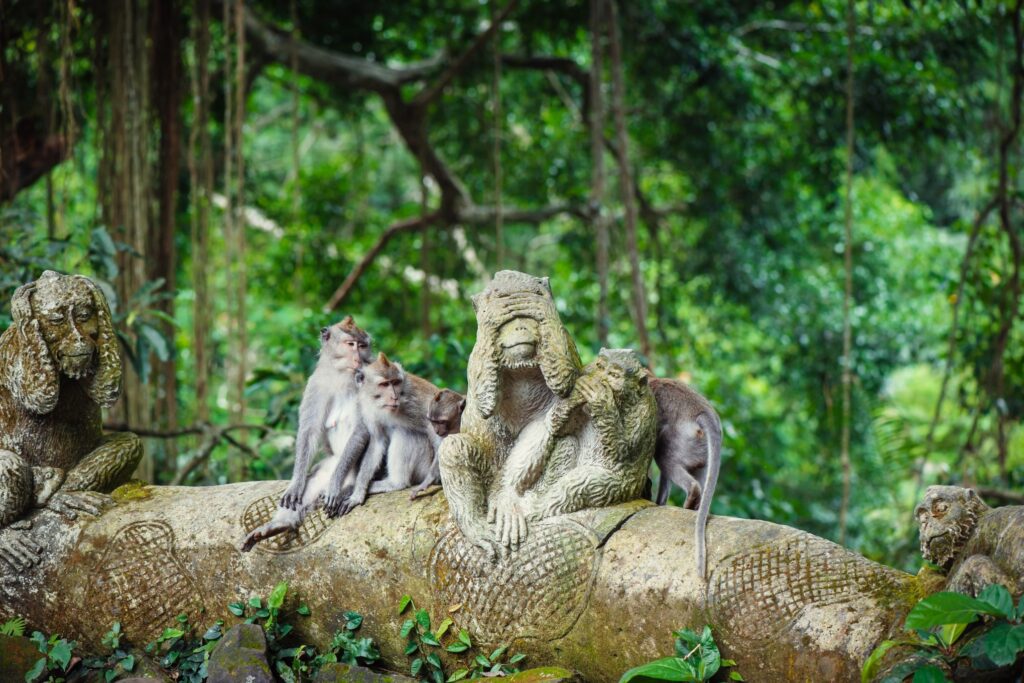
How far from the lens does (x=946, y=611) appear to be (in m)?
2.89

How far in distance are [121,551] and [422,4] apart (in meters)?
A: 7.17

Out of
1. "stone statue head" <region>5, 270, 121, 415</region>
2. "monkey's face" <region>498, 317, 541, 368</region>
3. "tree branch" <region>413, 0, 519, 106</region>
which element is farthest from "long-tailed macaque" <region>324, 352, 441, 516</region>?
"tree branch" <region>413, 0, 519, 106</region>

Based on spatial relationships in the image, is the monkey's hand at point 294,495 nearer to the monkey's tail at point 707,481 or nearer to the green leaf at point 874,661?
the monkey's tail at point 707,481

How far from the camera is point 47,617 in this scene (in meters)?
4.11

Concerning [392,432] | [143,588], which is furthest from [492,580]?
[143,588]

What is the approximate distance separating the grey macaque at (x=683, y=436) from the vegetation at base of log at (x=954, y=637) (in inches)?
40.6

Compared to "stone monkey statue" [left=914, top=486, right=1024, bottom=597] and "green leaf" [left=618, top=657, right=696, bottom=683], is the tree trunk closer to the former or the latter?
"stone monkey statue" [left=914, top=486, right=1024, bottom=597]

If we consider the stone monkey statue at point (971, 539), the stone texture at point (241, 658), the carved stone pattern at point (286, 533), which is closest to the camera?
the stone monkey statue at point (971, 539)

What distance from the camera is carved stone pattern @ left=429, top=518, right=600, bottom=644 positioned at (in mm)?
3617

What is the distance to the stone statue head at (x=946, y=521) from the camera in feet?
10.8

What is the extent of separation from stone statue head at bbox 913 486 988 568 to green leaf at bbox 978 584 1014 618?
1.13 ft

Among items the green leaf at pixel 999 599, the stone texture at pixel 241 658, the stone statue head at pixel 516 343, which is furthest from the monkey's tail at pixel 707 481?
the stone texture at pixel 241 658

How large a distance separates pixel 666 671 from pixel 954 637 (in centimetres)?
81

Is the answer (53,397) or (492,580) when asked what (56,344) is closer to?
(53,397)
